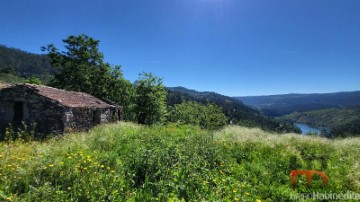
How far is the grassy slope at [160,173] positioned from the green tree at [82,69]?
93.5 feet

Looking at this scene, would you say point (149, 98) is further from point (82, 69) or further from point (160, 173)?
point (160, 173)

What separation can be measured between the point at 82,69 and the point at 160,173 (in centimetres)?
3285

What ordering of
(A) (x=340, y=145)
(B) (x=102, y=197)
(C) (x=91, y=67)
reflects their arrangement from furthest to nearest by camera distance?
(C) (x=91, y=67) → (A) (x=340, y=145) → (B) (x=102, y=197)

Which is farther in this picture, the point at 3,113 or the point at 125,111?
the point at 125,111

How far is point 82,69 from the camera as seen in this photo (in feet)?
115

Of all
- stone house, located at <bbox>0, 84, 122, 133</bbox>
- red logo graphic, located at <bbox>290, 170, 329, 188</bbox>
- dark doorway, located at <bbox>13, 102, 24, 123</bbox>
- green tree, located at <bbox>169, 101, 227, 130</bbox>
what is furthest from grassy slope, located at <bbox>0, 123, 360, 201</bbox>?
green tree, located at <bbox>169, 101, 227, 130</bbox>

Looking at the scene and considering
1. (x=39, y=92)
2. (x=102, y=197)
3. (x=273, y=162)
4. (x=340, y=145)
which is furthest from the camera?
(x=39, y=92)

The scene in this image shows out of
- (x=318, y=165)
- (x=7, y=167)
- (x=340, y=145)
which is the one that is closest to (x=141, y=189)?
(x=7, y=167)

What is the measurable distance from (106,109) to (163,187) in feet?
65.9

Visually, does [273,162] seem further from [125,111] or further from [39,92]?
[125,111]

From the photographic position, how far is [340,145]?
11195 mm

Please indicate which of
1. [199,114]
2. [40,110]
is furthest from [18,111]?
[199,114]

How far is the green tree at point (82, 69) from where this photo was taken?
115 feet

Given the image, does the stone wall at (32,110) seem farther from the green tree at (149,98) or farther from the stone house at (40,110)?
the green tree at (149,98)
